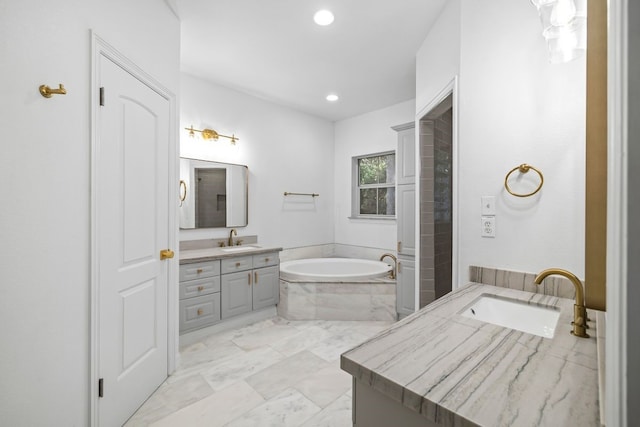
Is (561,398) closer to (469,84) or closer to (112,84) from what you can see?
(469,84)

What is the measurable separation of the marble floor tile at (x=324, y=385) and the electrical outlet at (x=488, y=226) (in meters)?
1.41

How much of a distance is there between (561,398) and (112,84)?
221cm

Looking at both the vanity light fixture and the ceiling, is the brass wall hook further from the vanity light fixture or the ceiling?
the vanity light fixture

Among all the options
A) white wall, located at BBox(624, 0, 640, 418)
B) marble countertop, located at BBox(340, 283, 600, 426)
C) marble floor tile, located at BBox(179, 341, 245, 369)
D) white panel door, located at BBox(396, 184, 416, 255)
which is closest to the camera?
white wall, located at BBox(624, 0, 640, 418)

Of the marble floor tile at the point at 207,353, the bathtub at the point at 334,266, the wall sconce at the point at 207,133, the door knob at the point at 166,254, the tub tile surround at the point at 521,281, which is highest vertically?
the wall sconce at the point at 207,133

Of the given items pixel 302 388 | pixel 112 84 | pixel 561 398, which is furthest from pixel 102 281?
pixel 561 398

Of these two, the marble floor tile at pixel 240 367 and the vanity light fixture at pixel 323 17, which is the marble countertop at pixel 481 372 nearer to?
the marble floor tile at pixel 240 367

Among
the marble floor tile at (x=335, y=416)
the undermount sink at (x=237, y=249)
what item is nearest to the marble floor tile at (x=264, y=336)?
the undermount sink at (x=237, y=249)

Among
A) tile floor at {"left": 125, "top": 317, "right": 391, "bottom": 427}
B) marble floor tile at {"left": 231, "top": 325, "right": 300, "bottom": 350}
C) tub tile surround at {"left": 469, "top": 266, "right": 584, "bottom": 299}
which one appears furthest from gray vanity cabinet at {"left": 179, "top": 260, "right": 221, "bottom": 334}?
tub tile surround at {"left": 469, "top": 266, "right": 584, "bottom": 299}

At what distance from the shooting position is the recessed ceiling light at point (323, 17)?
2.23m

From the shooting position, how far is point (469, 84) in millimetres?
1747

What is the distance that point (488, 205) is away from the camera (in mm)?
1647

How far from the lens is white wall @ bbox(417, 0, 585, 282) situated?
1.37 meters

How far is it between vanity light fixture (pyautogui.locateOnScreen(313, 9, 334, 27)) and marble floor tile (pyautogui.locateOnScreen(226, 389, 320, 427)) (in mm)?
2752
